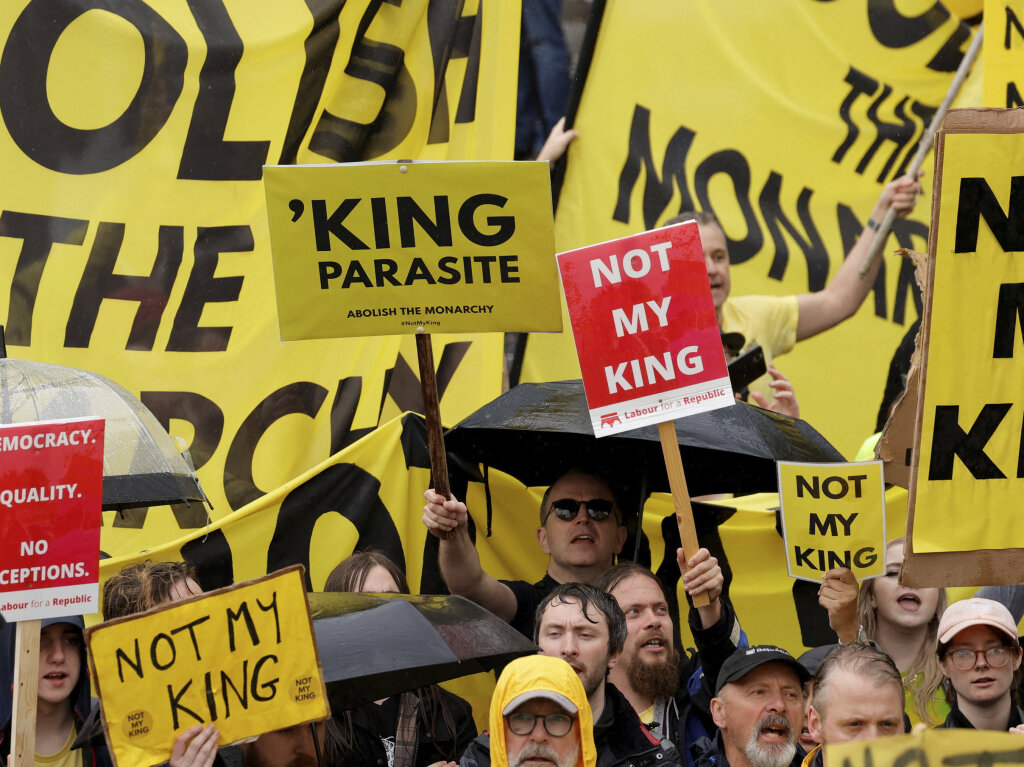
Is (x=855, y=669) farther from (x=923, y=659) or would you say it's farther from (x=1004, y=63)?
(x=1004, y=63)

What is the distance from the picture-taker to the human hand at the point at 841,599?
421cm

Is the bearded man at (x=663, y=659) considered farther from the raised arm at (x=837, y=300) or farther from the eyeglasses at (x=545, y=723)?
the raised arm at (x=837, y=300)

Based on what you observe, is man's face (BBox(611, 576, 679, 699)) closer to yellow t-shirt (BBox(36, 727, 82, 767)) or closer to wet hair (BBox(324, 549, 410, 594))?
wet hair (BBox(324, 549, 410, 594))

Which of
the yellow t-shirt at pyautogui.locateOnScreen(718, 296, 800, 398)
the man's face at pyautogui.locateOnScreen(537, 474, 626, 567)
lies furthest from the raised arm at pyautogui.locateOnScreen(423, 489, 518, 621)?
the yellow t-shirt at pyautogui.locateOnScreen(718, 296, 800, 398)

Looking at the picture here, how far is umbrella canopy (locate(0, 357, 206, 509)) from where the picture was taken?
417 cm

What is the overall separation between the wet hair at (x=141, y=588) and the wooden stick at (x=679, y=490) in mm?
1310

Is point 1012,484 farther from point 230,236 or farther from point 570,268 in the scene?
point 230,236

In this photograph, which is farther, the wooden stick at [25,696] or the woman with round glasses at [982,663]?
the woman with round glasses at [982,663]

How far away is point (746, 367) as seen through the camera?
508 centimetres

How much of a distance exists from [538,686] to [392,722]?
94 cm

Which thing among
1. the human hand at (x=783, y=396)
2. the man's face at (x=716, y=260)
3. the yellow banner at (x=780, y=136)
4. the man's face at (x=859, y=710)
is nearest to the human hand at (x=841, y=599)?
the man's face at (x=859, y=710)

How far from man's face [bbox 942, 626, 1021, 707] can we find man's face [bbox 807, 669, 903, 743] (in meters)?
0.58

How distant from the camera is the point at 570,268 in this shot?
4031mm

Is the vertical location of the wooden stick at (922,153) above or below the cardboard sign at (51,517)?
above
